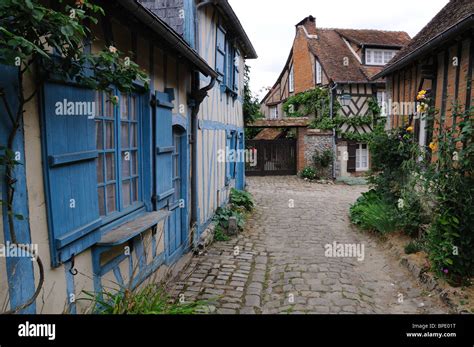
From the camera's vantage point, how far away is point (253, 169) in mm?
20812

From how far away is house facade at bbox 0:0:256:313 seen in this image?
2.59 m

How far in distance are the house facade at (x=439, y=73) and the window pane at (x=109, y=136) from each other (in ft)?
14.6

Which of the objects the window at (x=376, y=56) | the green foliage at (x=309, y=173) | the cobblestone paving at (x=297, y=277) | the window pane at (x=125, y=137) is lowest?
the cobblestone paving at (x=297, y=277)

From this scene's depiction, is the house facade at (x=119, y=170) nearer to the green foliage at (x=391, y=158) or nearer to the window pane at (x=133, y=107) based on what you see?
the window pane at (x=133, y=107)

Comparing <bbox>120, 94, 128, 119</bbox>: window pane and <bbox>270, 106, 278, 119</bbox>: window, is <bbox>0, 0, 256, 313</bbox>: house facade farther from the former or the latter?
<bbox>270, 106, 278, 119</bbox>: window

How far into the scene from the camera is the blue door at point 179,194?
6.20m

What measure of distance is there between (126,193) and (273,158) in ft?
54.7

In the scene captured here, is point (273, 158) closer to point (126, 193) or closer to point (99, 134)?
point (126, 193)

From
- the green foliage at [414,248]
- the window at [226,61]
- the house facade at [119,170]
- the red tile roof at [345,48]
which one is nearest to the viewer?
the house facade at [119,170]

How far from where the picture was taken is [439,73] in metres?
7.32

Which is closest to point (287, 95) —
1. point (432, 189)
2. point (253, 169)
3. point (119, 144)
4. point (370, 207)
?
point (253, 169)

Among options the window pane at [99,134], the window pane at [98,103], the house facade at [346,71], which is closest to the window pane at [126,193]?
the window pane at [99,134]

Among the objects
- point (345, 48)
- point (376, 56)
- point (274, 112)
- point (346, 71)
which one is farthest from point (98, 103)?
point (274, 112)
